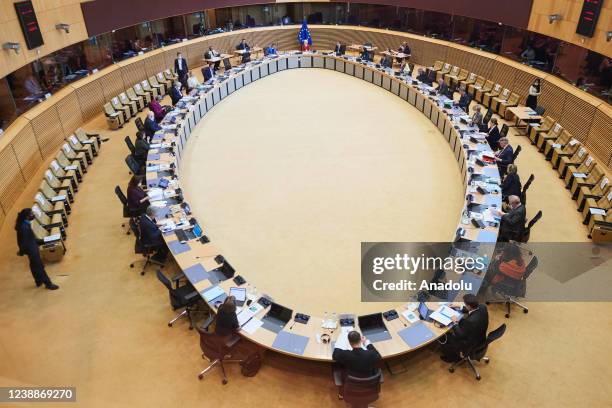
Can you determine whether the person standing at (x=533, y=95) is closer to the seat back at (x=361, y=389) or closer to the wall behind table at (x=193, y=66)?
the wall behind table at (x=193, y=66)

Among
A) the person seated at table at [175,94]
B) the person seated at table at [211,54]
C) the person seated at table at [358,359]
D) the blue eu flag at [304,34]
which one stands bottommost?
the person seated at table at [358,359]

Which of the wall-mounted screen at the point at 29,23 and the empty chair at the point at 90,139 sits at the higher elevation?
the wall-mounted screen at the point at 29,23

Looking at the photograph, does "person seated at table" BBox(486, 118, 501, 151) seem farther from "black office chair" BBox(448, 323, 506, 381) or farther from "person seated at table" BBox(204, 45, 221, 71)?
"person seated at table" BBox(204, 45, 221, 71)

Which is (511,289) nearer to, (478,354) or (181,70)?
(478,354)

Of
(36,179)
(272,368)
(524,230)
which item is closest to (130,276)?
(272,368)

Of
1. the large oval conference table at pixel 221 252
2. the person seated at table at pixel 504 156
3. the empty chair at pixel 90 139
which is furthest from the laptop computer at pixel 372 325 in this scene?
the empty chair at pixel 90 139

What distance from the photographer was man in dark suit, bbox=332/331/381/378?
602 centimetres

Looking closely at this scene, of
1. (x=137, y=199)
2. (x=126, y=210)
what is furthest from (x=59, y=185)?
(x=137, y=199)

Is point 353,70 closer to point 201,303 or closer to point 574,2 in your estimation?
point 574,2

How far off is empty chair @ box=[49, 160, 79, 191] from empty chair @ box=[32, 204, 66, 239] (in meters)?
1.89

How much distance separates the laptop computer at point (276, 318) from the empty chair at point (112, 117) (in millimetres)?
12080

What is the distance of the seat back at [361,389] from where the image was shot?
6023 millimetres

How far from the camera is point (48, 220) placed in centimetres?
1046

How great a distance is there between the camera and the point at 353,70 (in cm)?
2186
